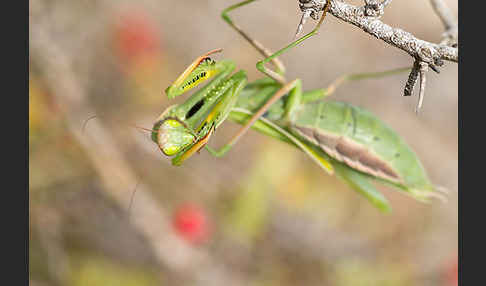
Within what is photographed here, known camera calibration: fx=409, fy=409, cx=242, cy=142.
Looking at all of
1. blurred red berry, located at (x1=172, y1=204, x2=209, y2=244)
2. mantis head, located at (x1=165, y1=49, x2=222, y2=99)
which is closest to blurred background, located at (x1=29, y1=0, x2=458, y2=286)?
blurred red berry, located at (x1=172, y1=204, x2=209, y2=244)

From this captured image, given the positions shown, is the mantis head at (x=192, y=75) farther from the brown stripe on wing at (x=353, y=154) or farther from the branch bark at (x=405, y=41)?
the brown stripe on wing at (x=353, y=154)

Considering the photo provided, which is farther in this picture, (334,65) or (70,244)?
(334,65)

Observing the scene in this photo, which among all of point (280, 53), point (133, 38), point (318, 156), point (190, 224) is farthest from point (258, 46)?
point (133, 38)

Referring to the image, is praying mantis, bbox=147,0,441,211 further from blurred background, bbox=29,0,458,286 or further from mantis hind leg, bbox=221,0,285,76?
blurred background, bbox=29,0,458,286

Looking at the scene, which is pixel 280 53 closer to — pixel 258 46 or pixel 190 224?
pixel 258 46

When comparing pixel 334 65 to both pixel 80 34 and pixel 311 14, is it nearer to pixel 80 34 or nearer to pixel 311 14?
pixel 80 34

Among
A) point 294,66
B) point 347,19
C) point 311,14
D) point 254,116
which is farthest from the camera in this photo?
point 294,66

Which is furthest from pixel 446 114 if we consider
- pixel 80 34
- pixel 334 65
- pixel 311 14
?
pixel 80 34
